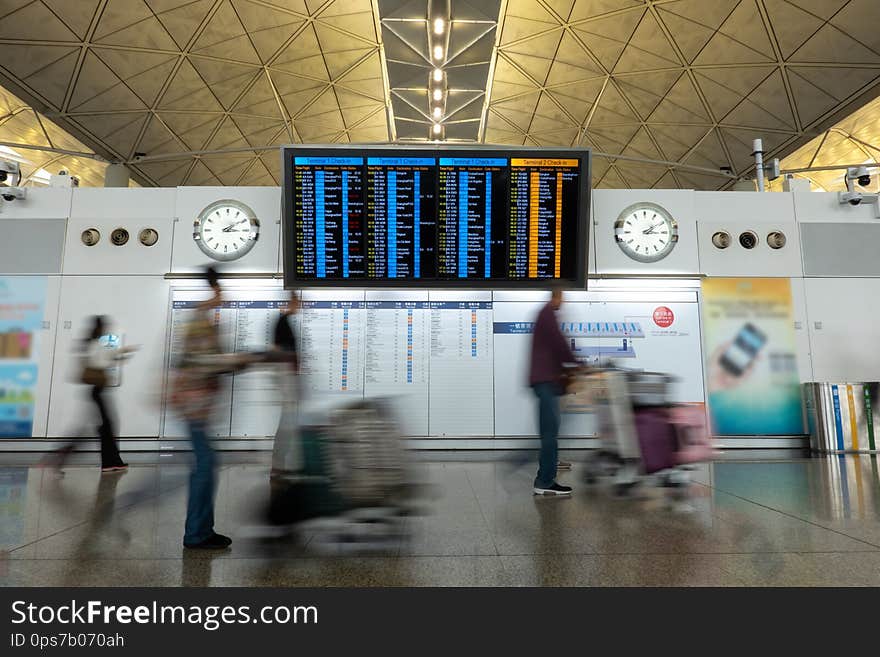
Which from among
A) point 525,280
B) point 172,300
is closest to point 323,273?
point 525,280

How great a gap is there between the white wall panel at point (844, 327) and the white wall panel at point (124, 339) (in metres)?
11.9

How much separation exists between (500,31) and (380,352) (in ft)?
47.1

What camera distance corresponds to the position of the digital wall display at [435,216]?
8023 mm

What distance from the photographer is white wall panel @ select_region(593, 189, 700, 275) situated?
10.2 m

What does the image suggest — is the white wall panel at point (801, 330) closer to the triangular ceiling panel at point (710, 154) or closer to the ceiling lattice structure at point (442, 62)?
the ceiling lattice structure at point (442, 62)

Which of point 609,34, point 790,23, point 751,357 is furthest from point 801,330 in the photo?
point 609,34

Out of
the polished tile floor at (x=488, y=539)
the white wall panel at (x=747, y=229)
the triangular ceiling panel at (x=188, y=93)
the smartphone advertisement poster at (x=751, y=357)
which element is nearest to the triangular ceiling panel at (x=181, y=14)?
the triangular ceiling panel at (x=188, y=93)

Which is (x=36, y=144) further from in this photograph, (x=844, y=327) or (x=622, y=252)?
(x=844, y=327)

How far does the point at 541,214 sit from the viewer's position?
8102mm

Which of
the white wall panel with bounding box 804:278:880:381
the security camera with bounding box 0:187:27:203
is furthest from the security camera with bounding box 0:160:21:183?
the white wall panel with bounding box 804:278:880:381

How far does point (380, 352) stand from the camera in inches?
389

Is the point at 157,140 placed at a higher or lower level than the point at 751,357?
higher

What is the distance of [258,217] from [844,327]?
1121cm
